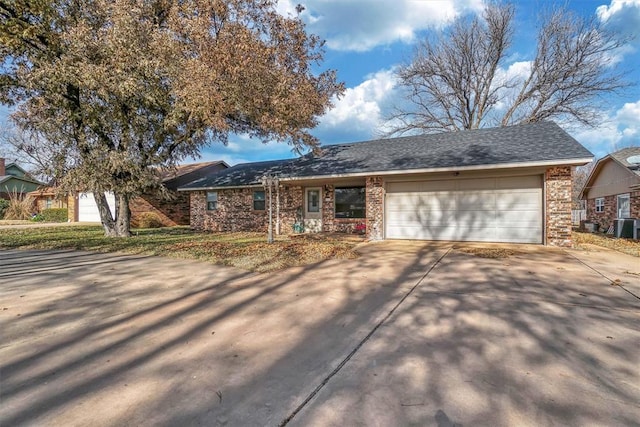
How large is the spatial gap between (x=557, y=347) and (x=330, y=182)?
11.2 metres

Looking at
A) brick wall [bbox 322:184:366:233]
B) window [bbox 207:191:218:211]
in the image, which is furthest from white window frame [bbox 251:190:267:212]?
brick wall [bbox 322:184:366:233]

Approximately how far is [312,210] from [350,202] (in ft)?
6.09

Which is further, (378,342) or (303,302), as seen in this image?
(303,302)

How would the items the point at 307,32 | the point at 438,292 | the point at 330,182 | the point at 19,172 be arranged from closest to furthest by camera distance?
the point at 438,292 < the point at 307,32 < the point at 330,182 < the point at 19,172

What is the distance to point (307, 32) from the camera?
10.7m

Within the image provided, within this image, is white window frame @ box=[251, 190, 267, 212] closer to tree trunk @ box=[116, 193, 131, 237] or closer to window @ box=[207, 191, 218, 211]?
window @ box=[207, 191, 218, 211]

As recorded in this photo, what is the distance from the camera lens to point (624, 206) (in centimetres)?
1525

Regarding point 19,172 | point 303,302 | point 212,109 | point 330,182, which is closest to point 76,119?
point 212,109

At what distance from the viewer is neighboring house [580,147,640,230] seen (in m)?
14.3

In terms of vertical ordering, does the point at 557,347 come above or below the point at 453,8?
below

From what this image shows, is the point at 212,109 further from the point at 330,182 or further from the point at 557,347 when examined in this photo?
the point at 557,347

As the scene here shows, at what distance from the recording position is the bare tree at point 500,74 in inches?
730

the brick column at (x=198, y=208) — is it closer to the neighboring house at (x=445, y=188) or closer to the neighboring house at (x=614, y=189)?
the neighboring house at (x=445, y=188)

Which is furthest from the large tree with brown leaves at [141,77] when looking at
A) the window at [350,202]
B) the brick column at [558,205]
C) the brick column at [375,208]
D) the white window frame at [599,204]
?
the white window frame at [599,204]
